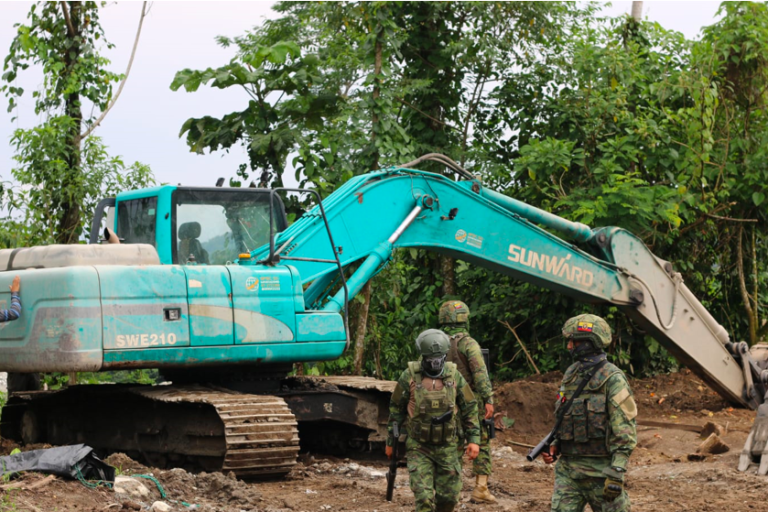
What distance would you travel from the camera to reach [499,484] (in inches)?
344

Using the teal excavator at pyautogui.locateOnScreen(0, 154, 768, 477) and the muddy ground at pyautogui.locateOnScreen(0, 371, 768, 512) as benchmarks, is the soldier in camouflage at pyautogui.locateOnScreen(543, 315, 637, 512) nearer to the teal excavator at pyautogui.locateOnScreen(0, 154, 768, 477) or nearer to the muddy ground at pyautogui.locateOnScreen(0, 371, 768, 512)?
the muddy ground at pyautogui.locateOnScreen(0, 371, 768, 512)

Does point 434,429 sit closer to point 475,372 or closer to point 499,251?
point 475,372

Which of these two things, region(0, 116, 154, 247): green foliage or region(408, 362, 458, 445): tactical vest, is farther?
region(0, 116, 154, 247): green foliage

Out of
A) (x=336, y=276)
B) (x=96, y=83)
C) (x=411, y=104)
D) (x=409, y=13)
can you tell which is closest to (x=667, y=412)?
(x=336, y=276)

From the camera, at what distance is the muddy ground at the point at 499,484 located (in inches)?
260

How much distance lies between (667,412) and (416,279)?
17.1 feet

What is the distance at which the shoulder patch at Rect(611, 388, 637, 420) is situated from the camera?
572 centimetres

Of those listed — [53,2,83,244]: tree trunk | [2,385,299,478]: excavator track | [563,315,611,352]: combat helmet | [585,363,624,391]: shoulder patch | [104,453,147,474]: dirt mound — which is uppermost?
[53,2,83,244]: tree trunk

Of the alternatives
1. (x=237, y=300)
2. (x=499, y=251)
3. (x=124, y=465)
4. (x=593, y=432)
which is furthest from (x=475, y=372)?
(x=124, y=465)

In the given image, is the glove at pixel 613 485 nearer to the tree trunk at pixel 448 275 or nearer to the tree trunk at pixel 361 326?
the tree trunk at pixel 361 326

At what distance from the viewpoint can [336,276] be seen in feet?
31.9

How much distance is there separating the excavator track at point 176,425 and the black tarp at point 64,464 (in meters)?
1.23

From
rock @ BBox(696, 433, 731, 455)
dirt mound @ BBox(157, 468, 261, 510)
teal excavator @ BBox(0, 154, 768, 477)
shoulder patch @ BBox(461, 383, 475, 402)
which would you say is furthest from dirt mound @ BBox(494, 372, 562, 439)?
shoulder patch @ BBox(461, 383, 475, 402)

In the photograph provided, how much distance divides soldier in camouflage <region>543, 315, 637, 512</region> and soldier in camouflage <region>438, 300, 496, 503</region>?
6.82ft
